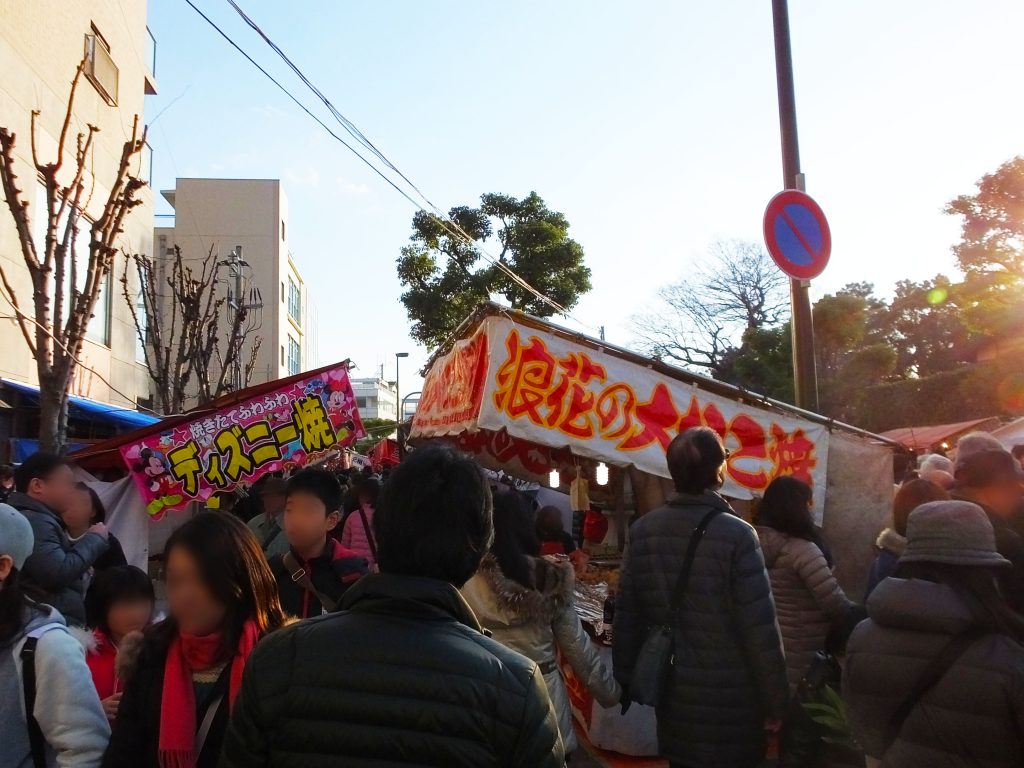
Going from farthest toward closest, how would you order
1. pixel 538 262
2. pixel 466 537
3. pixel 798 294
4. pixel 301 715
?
pixel 538 262 → pixel 798 294 → pixel 466 537 → pixel 301 715

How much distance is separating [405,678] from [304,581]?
2.18 meters

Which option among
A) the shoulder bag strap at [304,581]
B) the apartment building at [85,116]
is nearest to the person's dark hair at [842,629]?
the shoulder bag strap at [304,581]

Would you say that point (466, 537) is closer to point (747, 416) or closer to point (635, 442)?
point (635, 442)

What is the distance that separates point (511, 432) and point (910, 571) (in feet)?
10.1

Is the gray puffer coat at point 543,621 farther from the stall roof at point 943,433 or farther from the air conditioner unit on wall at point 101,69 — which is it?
the air conditioner unit on wall at point 101,69

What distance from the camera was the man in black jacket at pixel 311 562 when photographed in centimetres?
375

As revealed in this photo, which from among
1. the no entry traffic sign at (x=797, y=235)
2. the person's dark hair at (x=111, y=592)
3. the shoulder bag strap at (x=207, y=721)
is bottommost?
the shoulder bag strap at (x=207, y=721)

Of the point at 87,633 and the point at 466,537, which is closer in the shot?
the point at 466,537

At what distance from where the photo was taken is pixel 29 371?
12695 millimetres

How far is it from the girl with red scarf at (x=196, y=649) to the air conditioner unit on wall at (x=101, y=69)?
14.3 metres

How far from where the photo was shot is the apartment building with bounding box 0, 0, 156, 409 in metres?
12.0

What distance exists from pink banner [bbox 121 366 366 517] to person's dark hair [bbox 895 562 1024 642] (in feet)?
19.9

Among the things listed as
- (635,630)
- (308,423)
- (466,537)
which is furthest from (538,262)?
(466,537)

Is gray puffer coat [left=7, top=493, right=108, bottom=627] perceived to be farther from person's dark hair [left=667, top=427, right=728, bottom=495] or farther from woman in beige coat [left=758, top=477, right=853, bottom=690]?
woman in beige coat [left=758, top=477, right=853, bottom=690]
